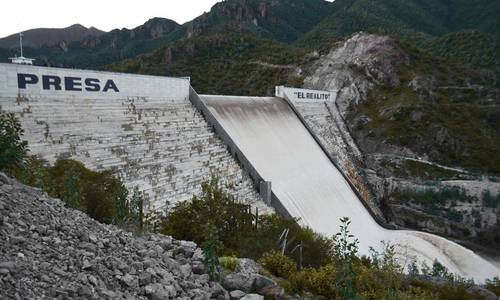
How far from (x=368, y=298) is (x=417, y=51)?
49785 mm

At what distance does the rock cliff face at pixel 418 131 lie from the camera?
3005 cm

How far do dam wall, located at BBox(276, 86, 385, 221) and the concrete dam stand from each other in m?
1.72

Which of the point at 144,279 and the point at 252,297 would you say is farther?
the point at 252,297

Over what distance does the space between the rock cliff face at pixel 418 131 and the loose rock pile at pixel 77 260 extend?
27669 mm

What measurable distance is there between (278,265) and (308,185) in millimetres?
15604

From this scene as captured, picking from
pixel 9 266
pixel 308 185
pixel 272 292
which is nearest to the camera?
pixel 9 266

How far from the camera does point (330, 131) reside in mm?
36312

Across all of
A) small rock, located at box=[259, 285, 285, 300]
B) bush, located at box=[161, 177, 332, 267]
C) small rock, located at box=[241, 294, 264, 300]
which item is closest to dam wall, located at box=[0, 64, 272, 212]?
bush, located at box=[161, 177, 332, 267]

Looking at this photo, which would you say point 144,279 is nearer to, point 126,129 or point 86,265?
point 86,265

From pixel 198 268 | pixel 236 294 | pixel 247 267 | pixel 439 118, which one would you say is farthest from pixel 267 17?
pixel 236 294

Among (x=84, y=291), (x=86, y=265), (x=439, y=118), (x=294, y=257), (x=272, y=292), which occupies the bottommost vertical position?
(x=294, y=257)

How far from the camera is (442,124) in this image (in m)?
36.8

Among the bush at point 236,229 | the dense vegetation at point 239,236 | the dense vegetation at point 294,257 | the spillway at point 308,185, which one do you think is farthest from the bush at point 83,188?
the spillway at point 308,185

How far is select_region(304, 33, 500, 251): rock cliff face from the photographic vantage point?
30.0 metres
